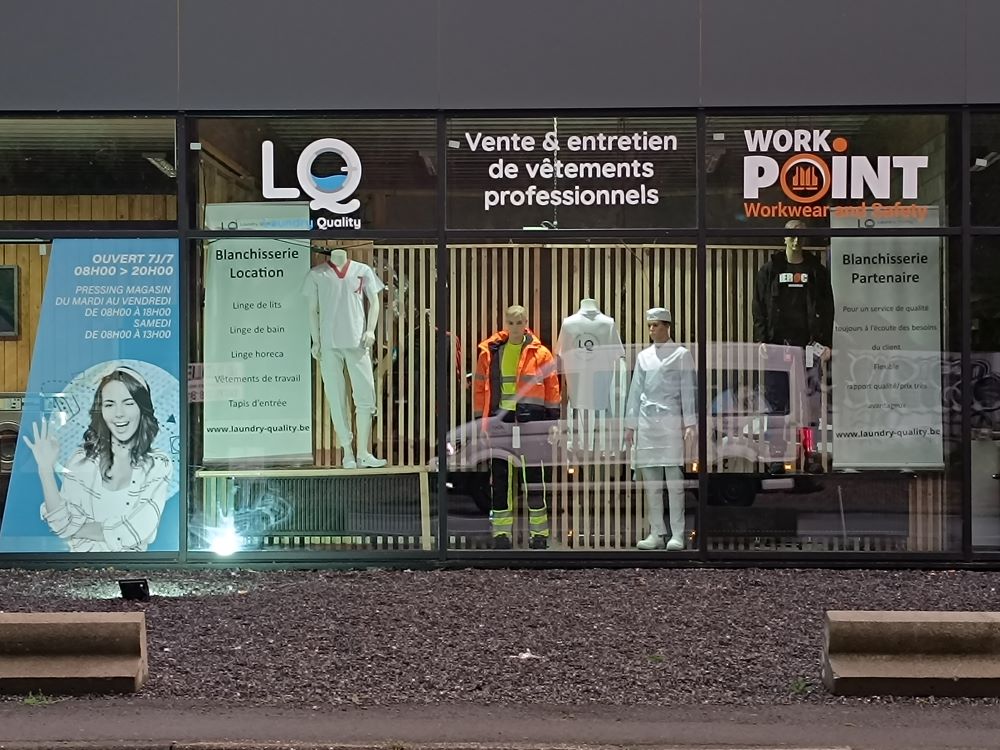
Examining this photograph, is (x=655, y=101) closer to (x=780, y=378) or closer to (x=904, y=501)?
(x=780, y=378)

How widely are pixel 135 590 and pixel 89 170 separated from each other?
11.6ft

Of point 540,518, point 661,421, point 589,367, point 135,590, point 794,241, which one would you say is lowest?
point 135,590

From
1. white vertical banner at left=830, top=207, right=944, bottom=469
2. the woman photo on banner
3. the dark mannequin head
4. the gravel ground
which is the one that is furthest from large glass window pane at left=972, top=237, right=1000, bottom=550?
the woman photo on banner

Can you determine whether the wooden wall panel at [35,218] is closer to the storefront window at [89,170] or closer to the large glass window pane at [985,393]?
the storefront window at [89,170]

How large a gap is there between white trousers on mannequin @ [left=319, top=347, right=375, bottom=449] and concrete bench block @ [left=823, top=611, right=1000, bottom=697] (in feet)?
15.2

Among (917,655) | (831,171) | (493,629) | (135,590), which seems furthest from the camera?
(831,171)

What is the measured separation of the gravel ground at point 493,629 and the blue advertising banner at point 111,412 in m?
0.40

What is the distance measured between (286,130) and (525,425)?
10.2 ft

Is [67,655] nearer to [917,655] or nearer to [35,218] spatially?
[917,655]

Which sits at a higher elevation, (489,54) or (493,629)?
(489,54)

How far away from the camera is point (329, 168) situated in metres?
9.35

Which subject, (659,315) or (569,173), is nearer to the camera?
(569,173)

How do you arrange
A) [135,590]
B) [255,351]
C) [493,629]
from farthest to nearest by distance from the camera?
[255,351] → [135,590] → [493,629]

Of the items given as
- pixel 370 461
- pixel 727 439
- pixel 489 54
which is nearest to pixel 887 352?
pixel 727 439
